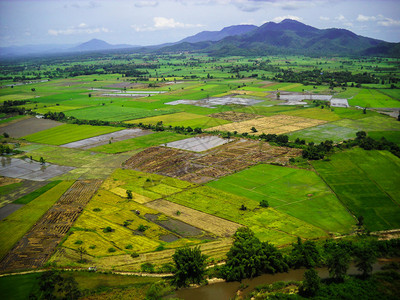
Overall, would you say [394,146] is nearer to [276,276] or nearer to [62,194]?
[276,276]

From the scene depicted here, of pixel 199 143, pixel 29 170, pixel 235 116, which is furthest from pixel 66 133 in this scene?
pixel 235 116

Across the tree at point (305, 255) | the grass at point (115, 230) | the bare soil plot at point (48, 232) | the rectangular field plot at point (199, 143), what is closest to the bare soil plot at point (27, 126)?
the rectangular field plot at point (199, 143)

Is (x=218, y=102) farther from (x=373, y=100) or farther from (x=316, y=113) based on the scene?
(x=373, y=100)

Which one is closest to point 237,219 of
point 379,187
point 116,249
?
point 116,249

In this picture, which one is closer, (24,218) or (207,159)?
(24,218)

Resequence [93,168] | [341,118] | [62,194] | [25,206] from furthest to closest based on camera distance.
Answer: [341,118], [93,168], [62,194], [25,206]

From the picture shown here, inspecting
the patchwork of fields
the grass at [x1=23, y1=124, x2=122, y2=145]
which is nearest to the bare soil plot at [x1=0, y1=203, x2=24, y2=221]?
the patchwork of fields

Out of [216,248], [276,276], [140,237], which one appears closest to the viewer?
[276,276]
